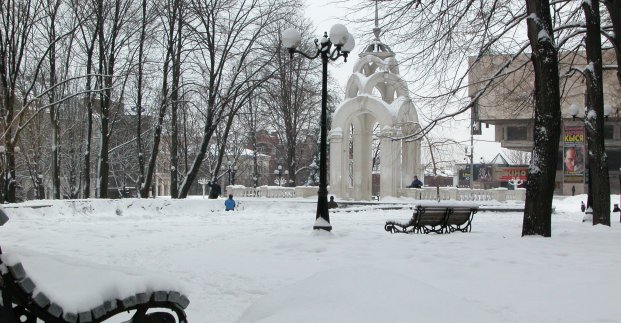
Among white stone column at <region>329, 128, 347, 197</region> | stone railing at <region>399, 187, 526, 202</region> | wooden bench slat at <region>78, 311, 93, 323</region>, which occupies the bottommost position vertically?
wooden bench slat at <region>78, 311, 93, 323</region>

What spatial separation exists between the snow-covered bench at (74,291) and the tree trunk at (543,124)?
30.4 feet

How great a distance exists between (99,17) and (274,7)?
329 inches

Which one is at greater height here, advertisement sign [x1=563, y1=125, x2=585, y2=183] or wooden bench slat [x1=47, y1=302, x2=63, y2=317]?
advertisement sign [x1=563, y1=125, x2=585, y2=183]

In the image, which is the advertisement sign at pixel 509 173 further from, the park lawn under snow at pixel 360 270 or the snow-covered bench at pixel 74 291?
the snow-covered bench at pixel 74 291

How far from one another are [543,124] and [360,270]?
8.11 m

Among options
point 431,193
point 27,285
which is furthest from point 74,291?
point 431,193

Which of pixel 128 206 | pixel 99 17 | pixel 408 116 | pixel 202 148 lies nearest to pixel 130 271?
pixel 128 206

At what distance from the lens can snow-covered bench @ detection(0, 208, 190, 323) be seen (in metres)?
3.90

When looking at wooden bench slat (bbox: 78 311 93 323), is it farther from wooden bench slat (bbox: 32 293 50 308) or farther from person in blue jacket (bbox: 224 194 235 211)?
person in blue jacket (bbox: 224 194 235 211)

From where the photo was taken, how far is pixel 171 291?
448cm

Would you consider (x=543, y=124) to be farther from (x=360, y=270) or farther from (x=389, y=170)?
(x=389, y=170)

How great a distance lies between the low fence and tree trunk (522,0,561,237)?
69.4 ft

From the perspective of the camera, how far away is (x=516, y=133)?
7831 centimetres

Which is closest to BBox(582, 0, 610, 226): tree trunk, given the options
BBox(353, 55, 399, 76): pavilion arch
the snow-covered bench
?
the snow-covered bench
